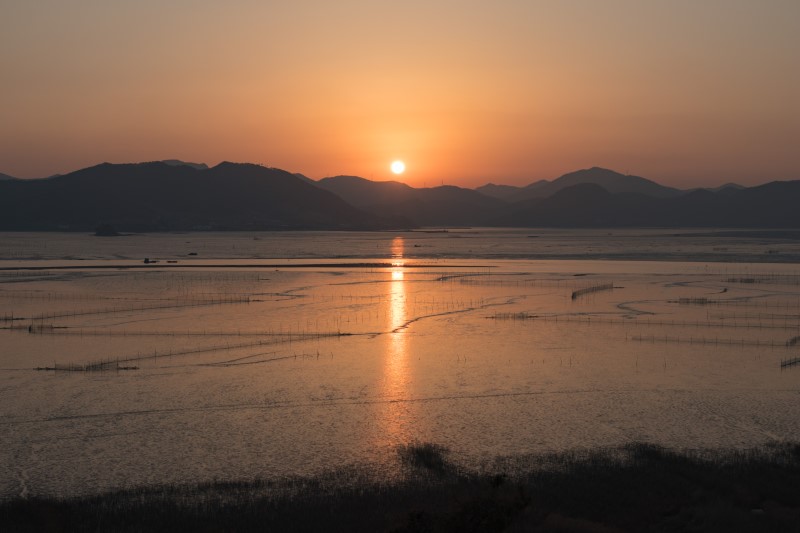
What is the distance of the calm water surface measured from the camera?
19.7m

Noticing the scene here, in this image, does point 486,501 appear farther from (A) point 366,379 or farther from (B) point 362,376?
(B) point 362,376

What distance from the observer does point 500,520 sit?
1261cm

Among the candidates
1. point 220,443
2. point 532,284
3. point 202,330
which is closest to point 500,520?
point 220,443

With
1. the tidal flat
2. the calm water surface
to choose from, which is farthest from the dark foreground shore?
the calm water surface

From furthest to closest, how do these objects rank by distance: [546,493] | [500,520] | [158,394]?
[158,394]
[546,493]
[500,520]

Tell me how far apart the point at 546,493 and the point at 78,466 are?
10146 mm

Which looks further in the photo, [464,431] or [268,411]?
[268,411]

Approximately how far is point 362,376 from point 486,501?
1553cm

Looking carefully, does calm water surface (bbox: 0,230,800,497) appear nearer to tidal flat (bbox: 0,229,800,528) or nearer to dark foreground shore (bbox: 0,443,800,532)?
tidal flat (bbox: 0,229,800,528)

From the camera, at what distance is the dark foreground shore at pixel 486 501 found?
14680mm

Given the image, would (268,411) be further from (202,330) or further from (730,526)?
(202,330)

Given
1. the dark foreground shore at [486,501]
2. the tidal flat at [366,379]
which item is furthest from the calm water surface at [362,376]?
the dark foreground shore at [486,501]

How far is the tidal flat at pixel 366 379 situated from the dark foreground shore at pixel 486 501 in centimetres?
71

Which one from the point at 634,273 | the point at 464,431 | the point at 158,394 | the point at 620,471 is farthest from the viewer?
the point at 634,273
